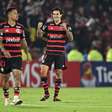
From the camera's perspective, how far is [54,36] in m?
17.2

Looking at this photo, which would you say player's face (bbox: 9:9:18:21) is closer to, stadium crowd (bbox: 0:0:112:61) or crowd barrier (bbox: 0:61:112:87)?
crowd barrier (bbox: 0:61:112:87)

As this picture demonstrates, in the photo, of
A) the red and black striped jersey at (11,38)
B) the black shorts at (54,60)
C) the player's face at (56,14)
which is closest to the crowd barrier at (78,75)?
the black shorts at (54,60)

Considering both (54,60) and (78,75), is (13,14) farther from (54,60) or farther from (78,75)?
(78,75)

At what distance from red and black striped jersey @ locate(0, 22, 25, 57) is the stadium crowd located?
12.4m

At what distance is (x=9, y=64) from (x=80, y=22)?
16.2 meters

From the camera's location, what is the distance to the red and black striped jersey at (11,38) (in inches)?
601

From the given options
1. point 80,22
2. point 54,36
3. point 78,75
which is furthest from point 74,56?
point 54,36

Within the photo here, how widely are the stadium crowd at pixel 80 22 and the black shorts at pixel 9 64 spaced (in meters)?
12.5

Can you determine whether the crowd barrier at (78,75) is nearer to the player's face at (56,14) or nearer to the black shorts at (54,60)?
the black shorts at (54,60)

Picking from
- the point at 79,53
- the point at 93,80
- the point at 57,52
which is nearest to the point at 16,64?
the point at 57,52

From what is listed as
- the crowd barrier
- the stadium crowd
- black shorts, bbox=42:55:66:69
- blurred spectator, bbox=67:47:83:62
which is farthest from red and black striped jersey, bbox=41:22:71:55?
blurred spectator, bbox=67:47:83:62

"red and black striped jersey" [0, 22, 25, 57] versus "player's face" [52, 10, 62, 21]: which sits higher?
"player's face" [52, 10, 62, 21]

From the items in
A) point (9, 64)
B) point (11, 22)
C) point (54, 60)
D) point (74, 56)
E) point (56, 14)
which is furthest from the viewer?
point (74, 56)

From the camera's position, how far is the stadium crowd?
2892cm
